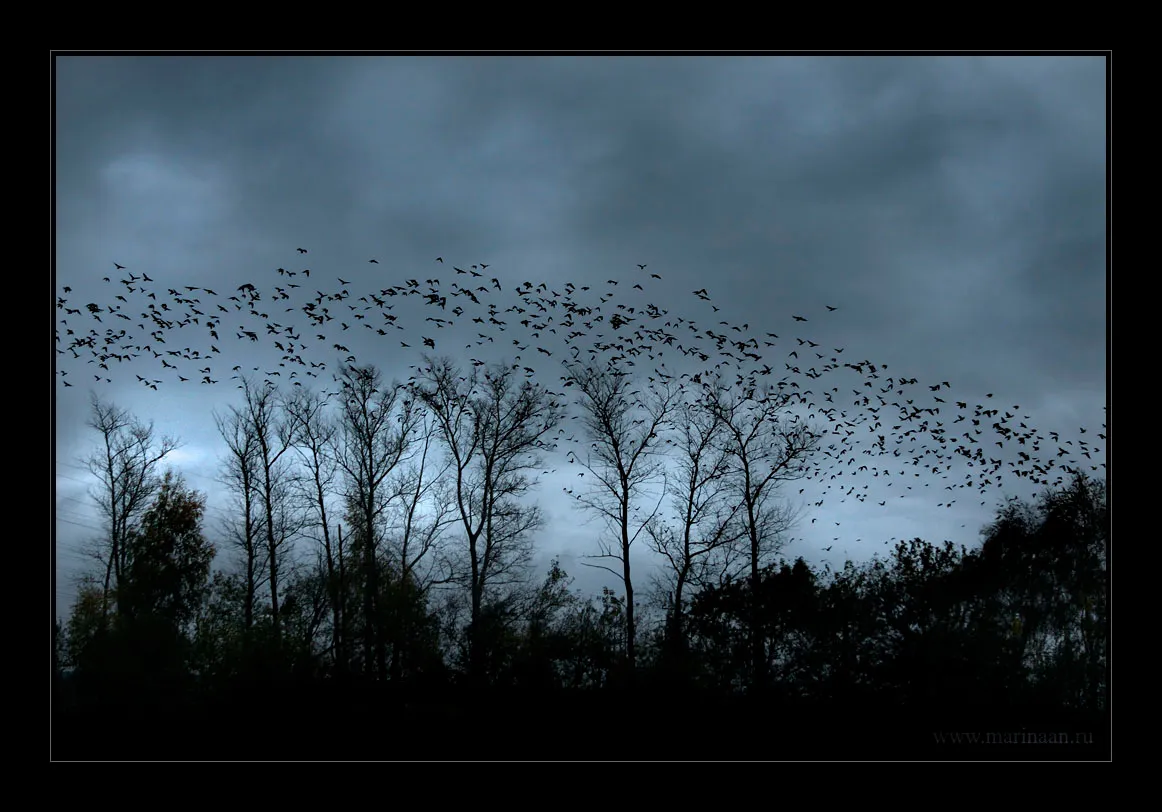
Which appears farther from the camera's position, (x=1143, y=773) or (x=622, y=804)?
(x=622, y=804)

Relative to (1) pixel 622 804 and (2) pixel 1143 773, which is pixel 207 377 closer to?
(1) pixel 622 804

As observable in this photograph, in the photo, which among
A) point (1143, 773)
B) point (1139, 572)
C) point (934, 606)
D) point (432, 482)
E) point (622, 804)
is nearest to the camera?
point (1139, 572)

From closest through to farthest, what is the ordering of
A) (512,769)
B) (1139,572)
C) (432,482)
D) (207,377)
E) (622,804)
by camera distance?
(1139,572), (622,804), (512,769), (207,377), (432,482)

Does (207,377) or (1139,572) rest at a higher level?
(207,377)

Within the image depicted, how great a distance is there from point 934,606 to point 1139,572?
19273mm

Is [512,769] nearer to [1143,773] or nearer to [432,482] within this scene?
[1143,773]

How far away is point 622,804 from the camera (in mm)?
10836

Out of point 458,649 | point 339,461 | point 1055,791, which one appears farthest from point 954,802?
point 339,461

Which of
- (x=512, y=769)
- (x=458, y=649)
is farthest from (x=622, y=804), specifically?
(x=458, y=649)

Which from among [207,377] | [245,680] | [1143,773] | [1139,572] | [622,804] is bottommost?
[245,680]

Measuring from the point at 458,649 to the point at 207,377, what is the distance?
1128 cm

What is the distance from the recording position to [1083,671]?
75.9ft

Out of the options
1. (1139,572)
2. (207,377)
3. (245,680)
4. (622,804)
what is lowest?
(245,680)

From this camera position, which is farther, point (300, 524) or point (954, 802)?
point (300, 524)
